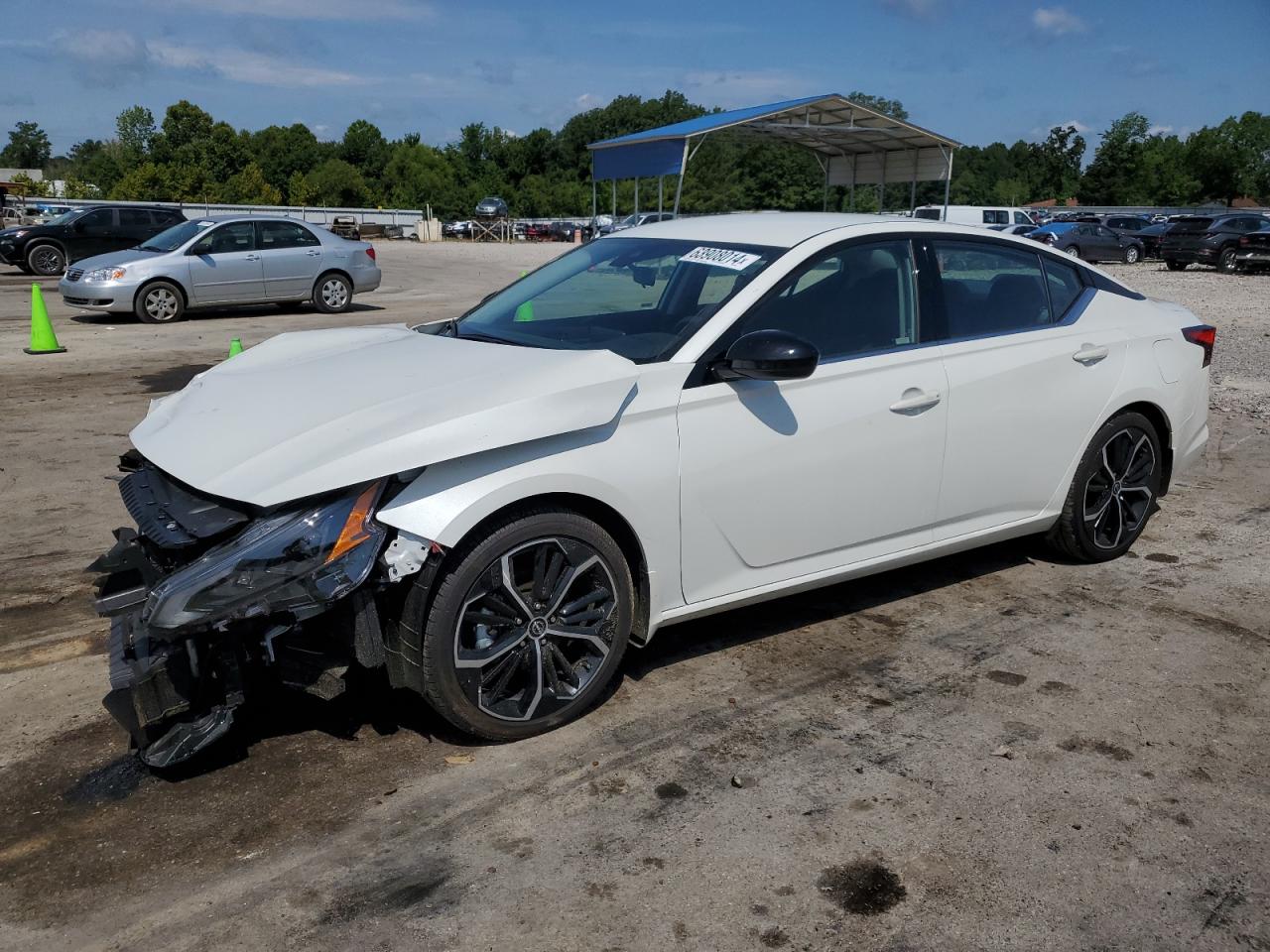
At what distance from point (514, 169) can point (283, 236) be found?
291 ft

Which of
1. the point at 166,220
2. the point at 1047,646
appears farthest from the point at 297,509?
the point at 166,220

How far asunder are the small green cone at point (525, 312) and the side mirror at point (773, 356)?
1.15 meters

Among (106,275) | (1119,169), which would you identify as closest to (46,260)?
(106,275)

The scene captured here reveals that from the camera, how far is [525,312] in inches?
184

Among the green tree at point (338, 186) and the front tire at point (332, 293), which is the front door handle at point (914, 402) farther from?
the green tree at point (338, 186)

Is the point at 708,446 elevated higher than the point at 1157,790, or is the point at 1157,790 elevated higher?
the point at 708,446

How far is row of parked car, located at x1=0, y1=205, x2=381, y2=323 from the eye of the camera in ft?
50.1

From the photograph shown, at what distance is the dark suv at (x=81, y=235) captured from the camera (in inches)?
903

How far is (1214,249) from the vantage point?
30281 millimetres

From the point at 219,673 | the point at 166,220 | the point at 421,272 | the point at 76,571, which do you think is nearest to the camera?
the point at 219,673

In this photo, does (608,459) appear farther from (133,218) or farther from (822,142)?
(822,142)

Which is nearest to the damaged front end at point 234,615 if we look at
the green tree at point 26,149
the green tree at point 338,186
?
the green tree at point 338,186

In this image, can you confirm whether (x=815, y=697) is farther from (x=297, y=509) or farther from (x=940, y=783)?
(x=297, y=509)

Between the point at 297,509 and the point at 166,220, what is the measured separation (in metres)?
23.0
